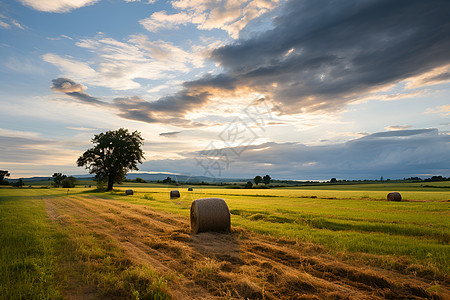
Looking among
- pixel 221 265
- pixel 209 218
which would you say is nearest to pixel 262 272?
pixel 221 265

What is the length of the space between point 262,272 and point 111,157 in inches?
2171

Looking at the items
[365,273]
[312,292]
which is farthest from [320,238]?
[312,292]

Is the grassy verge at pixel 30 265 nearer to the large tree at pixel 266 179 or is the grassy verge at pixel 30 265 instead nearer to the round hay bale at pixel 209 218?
the round hay bale at pixel 209 218

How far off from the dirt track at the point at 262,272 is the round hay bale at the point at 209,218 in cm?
153

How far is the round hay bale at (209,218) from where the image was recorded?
40.0ft

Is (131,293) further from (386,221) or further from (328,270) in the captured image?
(386,221)

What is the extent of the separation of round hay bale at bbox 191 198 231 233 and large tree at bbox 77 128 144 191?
48.2m

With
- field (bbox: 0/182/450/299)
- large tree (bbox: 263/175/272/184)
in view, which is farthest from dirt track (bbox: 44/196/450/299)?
large tree (bbox: 263/175/272/184)

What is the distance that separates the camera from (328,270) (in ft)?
23.1

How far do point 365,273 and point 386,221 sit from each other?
10.6 metres

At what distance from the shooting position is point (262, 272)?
6.69 m

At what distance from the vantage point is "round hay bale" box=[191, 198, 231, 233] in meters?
12.2

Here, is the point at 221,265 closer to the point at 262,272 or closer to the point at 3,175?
the point at 262,272

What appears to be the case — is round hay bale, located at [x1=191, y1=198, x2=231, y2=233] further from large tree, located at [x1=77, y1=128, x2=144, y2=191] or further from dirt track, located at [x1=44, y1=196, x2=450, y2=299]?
large tree, located at [x1=77, y1=128, x2=144, y2=191]
